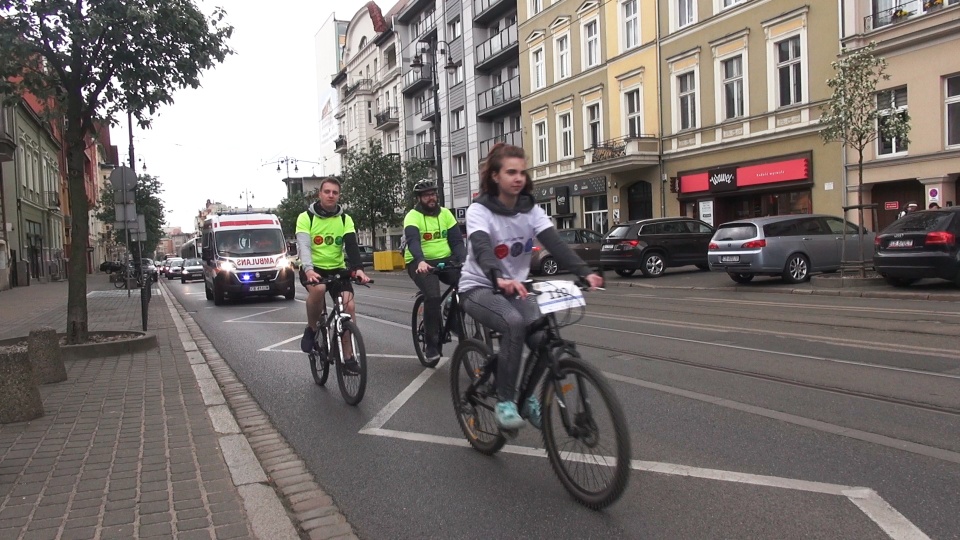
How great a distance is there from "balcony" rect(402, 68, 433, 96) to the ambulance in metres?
29.3

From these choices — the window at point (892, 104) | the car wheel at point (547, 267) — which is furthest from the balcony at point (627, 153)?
the window at point (892, 104)

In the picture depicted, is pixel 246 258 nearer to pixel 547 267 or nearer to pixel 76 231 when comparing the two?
pixel 76 231

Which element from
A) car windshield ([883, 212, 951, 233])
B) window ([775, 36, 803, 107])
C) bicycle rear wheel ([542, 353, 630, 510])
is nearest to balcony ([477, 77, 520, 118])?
window ([775, 36, 803, 107])

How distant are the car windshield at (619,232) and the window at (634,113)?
902cm

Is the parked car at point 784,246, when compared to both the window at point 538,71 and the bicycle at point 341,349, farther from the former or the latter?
the window at point 538,71

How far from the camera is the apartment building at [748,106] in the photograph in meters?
22.0

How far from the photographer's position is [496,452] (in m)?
4.60

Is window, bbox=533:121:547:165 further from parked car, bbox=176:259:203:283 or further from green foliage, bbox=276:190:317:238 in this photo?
green foliage, bbox=276:190:317:238

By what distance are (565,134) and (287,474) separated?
3186 cm

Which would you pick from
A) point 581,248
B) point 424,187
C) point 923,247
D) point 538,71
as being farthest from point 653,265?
point 538,71

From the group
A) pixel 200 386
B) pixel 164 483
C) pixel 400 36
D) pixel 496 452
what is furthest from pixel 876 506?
pixel 400 36

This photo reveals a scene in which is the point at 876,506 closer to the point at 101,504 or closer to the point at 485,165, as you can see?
the point at 485,165

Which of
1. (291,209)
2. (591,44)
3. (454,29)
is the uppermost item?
(454,29)

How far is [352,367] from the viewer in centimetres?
621
